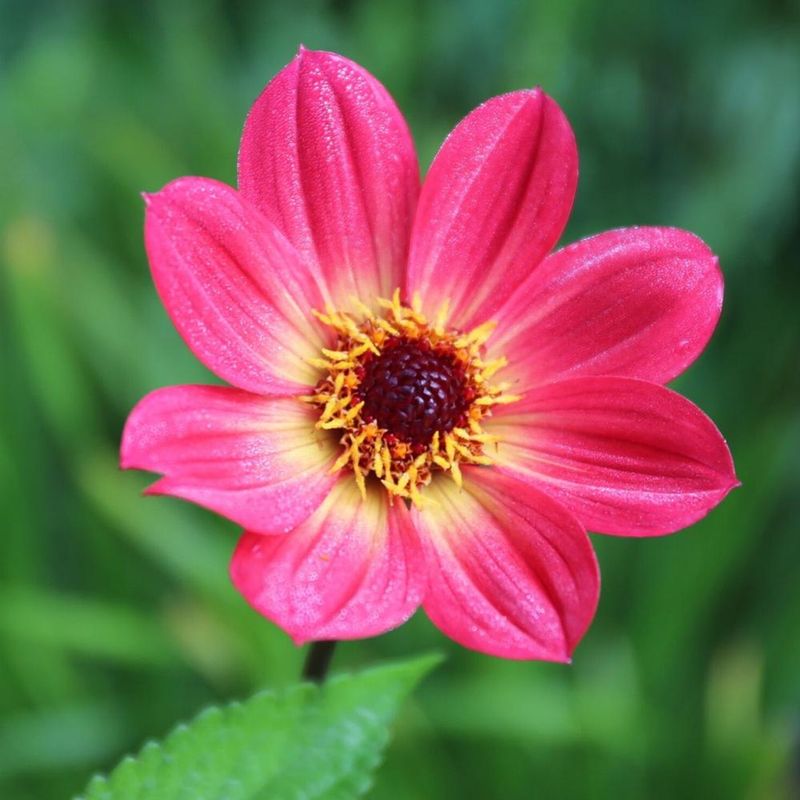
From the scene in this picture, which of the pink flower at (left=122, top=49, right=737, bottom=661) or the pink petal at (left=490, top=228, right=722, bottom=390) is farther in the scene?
the pink petal at (left=490, top=228, right=722, bottom=390)

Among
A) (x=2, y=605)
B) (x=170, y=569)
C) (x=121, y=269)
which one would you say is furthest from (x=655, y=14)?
(x=2, y=605)

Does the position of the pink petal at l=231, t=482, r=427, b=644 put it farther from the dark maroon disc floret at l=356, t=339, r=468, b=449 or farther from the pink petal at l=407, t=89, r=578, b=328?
the pink petal at l=407, t=89, r=578, b=328

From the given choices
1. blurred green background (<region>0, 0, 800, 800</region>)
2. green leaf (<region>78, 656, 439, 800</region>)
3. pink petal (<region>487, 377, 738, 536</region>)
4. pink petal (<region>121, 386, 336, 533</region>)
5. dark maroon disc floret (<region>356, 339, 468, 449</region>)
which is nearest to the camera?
green leaf (<region>78, 656, 439, 800</region>)

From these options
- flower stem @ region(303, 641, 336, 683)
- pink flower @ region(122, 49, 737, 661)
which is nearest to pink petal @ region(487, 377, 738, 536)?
pink flower @ region(122, 49, 737, 661)

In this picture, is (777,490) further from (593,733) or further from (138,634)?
(138,634)


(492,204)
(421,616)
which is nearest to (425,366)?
(492,204)

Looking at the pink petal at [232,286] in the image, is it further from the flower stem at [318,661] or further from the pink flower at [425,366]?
the flower stem at [318,661]

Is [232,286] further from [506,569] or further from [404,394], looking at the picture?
[506,569]
